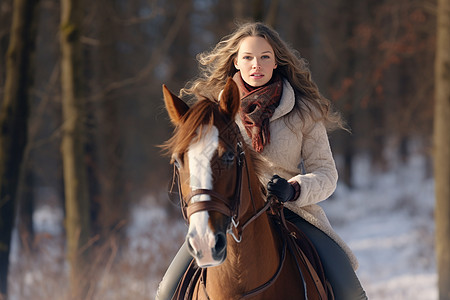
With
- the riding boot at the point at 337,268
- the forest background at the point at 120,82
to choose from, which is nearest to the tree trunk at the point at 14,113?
the forest background at the point at 120,82

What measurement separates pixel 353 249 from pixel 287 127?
10.8 metres

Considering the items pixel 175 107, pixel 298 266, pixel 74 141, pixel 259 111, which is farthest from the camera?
pixel 74 141

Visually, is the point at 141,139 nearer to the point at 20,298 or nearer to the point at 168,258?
the point at 168,258

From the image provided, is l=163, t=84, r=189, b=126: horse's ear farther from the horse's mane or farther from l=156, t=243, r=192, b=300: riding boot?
l=156, t=243, r=192, b=300: riding boot

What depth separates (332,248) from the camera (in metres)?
3.29

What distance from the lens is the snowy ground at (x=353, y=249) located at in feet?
25.9

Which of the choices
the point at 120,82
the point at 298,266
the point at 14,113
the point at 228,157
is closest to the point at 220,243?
the point at 228,157

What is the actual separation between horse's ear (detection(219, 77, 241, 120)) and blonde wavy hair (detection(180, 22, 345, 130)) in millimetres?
733

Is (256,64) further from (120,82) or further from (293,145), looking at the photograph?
(120,82)

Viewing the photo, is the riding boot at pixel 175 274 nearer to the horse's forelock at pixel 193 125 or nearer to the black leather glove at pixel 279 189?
the black leather glove at pixel 279 189

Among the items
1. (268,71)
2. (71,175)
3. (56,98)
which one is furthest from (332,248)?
(56,98)

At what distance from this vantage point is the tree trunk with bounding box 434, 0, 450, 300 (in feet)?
24.3

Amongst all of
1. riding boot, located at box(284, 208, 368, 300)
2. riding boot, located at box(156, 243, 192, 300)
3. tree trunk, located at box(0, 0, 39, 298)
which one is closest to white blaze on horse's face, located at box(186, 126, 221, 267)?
riding boot, located at box(156, 243, 192, 300)

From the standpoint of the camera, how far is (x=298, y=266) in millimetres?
2949
